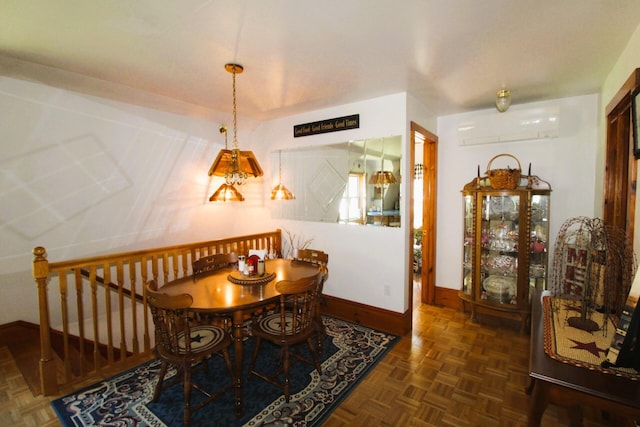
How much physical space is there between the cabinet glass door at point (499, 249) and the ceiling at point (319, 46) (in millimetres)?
1196

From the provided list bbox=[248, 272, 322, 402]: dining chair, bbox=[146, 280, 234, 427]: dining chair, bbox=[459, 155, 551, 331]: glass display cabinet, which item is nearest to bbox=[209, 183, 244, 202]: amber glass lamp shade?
bbox=[146, 280, 234, 427]: dining chair

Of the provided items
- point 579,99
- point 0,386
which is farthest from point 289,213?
point 579,99

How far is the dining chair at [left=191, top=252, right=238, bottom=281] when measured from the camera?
280 cm

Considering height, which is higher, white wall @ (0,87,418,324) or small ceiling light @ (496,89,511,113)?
small ceiling light @ (496,89,511,113)

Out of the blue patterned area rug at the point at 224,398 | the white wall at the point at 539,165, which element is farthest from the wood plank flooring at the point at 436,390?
the white wall at the point at 539,165

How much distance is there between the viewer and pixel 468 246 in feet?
11.8

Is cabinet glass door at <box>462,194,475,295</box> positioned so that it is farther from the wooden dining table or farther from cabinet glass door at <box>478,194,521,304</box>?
the wooden dining table

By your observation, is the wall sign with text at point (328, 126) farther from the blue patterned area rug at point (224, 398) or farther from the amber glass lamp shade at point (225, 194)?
the blue patterned area rug at point (224, 398)

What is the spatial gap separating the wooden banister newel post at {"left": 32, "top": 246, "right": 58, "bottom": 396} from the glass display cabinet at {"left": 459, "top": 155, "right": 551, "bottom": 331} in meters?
4.01

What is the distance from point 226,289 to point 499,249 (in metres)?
3.02

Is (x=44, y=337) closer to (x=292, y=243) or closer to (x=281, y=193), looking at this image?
(x=281, y=193)

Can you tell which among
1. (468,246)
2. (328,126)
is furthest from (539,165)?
(328,126)

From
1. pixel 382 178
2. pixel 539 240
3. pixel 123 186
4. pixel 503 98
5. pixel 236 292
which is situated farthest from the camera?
pixel 123 186

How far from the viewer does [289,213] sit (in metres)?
4.20
